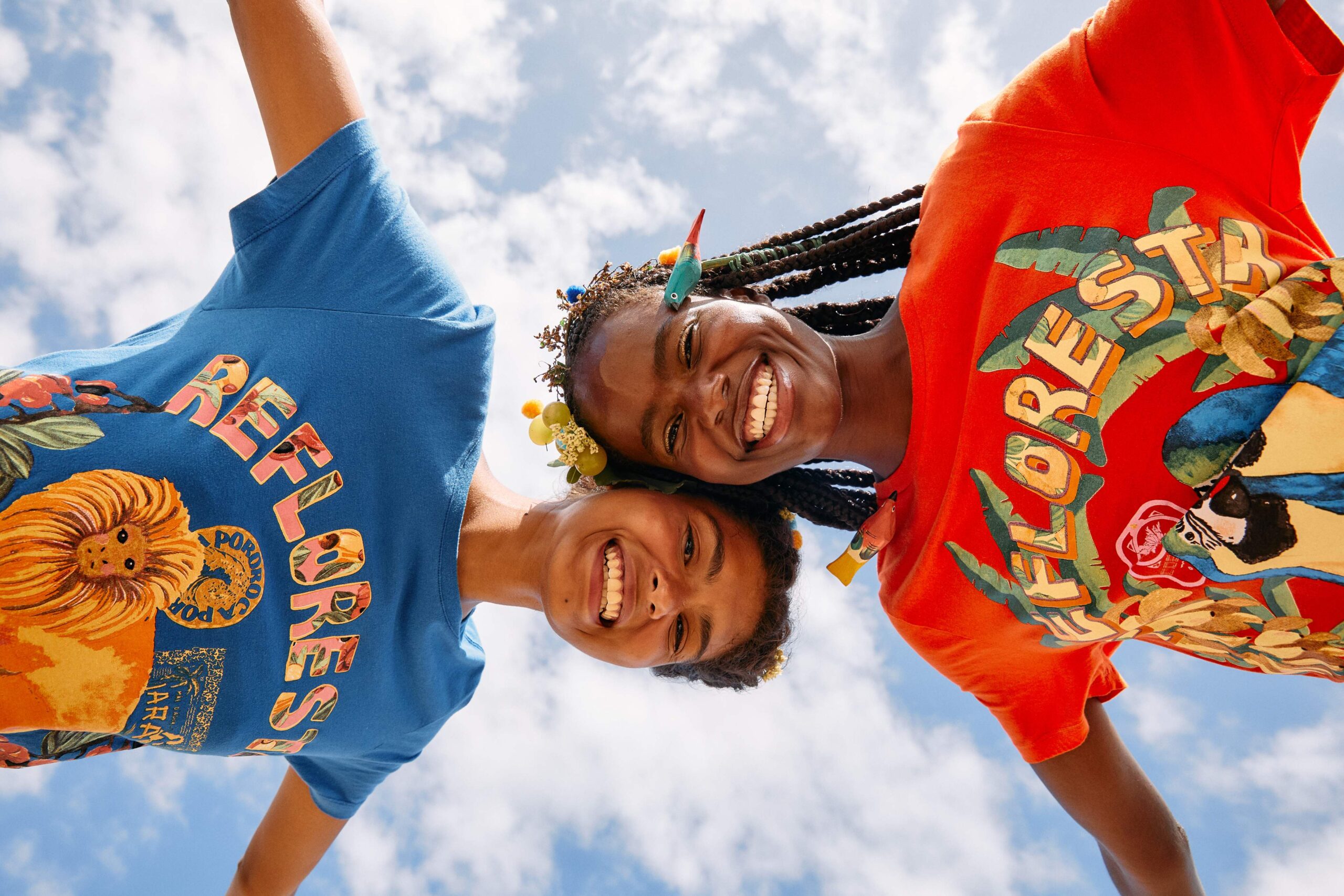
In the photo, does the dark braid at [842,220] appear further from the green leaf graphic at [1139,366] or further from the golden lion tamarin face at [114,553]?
the golden lion tamarin face at [114,553]

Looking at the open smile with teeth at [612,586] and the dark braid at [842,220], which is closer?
the open smile with teeth at [612,586]

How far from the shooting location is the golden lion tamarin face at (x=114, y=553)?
1.82 metres

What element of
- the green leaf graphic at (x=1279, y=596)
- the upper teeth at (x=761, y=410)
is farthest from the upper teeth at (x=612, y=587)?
the green leaf graphic at (x=1279, y=596)

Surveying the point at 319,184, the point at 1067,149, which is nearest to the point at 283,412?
the point at 319,184

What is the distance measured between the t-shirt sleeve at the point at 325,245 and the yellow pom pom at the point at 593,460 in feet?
2.20

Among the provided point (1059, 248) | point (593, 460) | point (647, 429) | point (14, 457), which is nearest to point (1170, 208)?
point (1059, 248)

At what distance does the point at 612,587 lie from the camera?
2.39 metres

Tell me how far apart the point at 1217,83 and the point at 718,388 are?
1.35 m

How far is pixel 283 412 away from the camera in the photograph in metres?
2.07

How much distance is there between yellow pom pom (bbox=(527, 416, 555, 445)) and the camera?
110 inches

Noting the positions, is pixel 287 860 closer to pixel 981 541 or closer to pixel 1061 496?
pixel 981 541

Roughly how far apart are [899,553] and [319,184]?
190 cm

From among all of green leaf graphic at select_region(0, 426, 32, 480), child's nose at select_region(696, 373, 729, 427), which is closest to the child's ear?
child's nose at select_region(696, 373, 729, 427)

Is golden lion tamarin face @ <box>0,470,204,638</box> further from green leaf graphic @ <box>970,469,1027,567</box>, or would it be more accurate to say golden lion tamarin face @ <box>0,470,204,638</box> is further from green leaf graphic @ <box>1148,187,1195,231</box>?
green leaf graphic @ <box>1148,187,1195,231</box>
